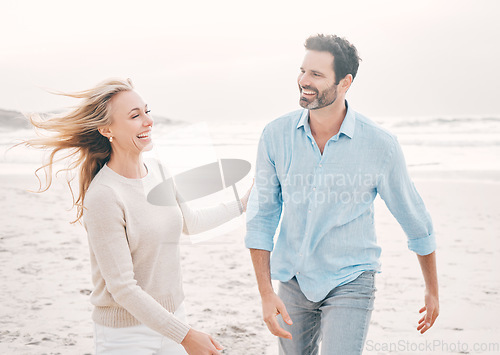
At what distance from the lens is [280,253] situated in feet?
8.71

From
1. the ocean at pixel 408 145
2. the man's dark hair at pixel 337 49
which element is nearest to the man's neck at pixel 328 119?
the man's dark hair at pixel 337 49

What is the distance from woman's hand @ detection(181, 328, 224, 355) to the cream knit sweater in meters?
0.03

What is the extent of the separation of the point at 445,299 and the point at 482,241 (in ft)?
7.87

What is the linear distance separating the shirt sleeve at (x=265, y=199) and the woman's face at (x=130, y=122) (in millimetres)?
569

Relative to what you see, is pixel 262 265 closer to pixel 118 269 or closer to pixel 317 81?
pixel 118 269

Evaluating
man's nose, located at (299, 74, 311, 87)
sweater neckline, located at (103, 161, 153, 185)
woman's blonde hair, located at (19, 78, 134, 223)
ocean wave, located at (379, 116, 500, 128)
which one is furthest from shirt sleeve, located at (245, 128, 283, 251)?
ocean wave, located at (379, 116, 500, 128)

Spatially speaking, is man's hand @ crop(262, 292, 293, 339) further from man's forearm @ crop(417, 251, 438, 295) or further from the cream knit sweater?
man's forearm @ crop(417, 251, 438, 295)

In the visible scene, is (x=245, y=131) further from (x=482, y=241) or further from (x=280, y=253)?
(x=280, y=253)

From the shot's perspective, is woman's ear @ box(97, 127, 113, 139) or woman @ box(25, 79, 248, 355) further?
woman's ear @ box(97, 127, 113, 139)

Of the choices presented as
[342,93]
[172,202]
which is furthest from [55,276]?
[342,93]

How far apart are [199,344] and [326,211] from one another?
32.9 inches

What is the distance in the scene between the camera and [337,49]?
101 inches

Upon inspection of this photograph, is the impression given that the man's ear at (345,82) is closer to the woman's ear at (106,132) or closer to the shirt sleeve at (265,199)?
the shirt sleeve at (265,199)

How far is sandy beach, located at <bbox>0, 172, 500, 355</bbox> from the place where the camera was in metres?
4.30
